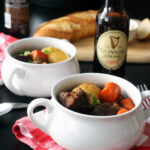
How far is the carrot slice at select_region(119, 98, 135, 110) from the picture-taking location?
0.80m

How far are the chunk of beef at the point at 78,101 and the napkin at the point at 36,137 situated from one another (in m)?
0.10

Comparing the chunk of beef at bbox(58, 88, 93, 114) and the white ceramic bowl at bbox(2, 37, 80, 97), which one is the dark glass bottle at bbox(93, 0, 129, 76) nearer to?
the white ceramic bowl at bbox(2, 37, 80, 97)

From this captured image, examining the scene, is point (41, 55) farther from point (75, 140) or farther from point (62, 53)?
point (75, 140)

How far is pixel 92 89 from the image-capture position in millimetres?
829

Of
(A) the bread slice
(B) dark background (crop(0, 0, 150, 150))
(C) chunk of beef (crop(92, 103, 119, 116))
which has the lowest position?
(B) dark background (crop(0, 0, 150, 150))

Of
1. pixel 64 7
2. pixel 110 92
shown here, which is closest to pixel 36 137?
pixel 110 92

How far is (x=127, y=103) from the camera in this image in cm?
81

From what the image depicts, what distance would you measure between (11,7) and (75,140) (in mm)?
894

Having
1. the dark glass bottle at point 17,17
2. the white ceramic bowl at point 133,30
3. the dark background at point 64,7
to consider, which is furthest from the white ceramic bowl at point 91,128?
the dark background at point 64,7

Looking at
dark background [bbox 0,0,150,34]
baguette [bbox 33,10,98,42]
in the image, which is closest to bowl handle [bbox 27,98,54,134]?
baguette [bbox 33,10,98,42]

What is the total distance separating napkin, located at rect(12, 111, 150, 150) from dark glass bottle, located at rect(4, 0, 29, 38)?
737 millimetres

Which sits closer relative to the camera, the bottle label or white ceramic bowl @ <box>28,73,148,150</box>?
white ceramic bowl @ <box>28,73,148,150</box>

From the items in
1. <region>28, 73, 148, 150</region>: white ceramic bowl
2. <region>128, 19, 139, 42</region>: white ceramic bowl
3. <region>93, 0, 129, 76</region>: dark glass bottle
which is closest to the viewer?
<region>28, 73, 148, 150</region>: white ceramic bowl

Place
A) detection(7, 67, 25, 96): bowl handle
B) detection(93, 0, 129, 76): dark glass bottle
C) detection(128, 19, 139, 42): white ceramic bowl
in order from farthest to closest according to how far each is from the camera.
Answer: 1. detection(128, 19, 139, 42): white ceramic bowl
2. detection(93, 0, 129, 76): dark glass bottle
3. detection(7, 67, 25, 96): bowl handle
